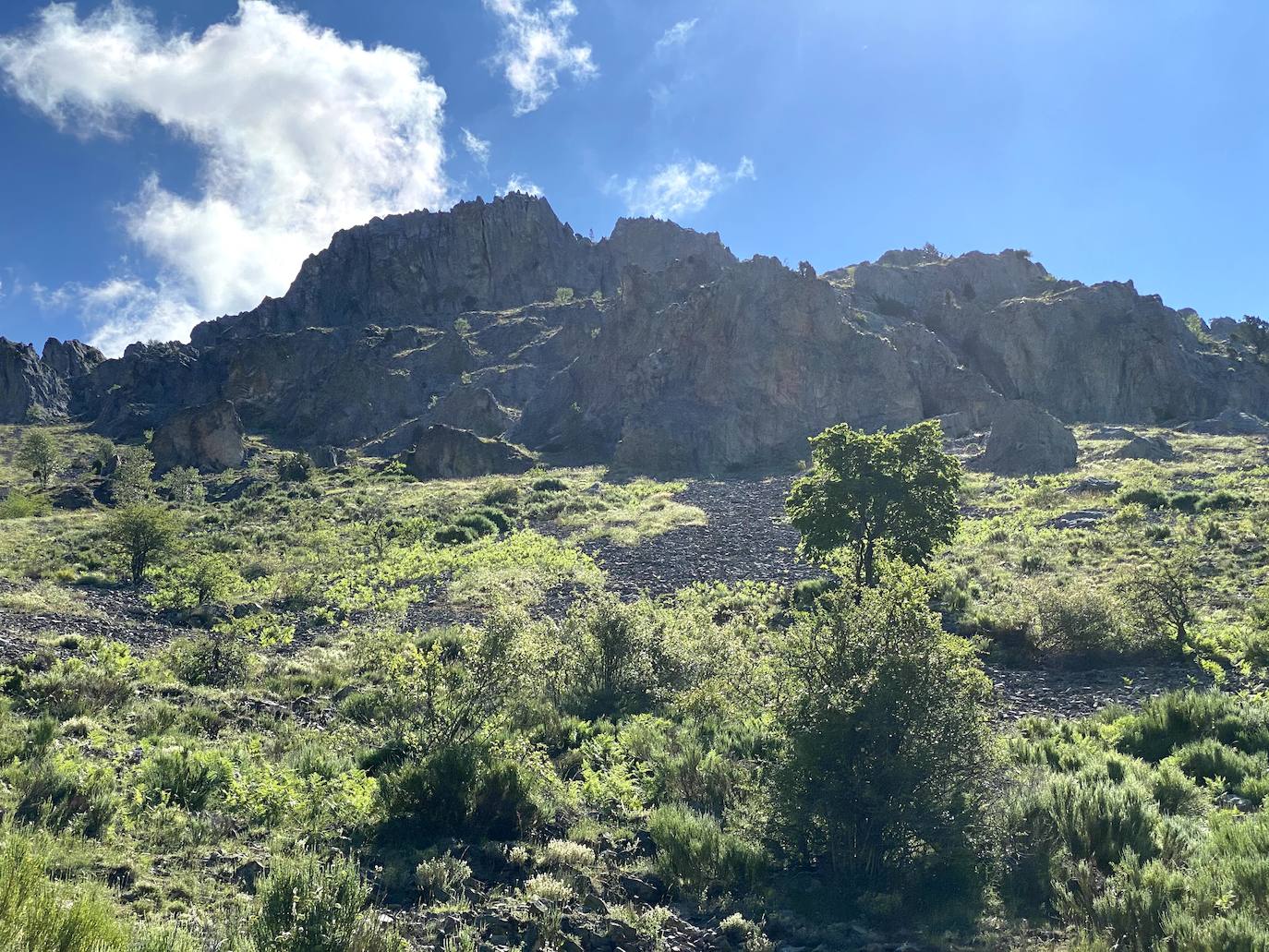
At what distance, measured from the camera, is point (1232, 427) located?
162 ft

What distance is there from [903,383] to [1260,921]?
59.9m

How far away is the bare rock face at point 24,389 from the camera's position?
95.3m

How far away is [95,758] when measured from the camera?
887 centimetres

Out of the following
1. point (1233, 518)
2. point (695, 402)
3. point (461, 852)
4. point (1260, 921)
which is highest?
point (695, 402)

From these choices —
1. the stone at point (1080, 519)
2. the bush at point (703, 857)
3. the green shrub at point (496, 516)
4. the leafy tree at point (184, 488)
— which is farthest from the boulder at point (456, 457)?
the bush at point (703, 857)

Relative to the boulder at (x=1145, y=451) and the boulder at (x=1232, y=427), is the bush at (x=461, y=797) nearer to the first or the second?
the boulder at (x=1145, y=451)

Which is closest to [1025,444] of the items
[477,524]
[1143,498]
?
[1143,498]

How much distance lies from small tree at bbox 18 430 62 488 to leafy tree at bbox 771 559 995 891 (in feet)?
214

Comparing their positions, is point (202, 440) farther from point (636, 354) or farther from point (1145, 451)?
point (1145, 451)

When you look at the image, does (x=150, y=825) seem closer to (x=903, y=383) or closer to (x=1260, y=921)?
(x=1260, y=921)

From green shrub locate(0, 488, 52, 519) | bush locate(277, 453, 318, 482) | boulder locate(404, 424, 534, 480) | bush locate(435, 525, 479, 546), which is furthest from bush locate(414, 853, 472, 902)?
bush locate(277, 453, 318, 482)

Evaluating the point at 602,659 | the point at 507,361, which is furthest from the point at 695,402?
the point at 602,659

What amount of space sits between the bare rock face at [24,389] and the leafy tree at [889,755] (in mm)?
114309

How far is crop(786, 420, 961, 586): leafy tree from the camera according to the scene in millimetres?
18812
